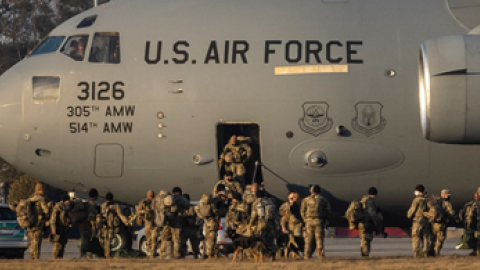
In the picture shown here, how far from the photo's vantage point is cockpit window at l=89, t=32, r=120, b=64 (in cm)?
2189

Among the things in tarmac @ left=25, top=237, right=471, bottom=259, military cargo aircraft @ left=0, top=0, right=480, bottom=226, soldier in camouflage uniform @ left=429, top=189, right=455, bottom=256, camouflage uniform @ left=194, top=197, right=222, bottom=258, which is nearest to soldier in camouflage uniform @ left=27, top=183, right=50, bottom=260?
military cargo aircraft @ left=0, top=0, right=480, bottom=226

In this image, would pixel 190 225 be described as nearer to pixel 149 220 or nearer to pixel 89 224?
pixel 149 220

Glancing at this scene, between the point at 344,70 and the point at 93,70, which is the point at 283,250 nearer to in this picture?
the point at 344,70

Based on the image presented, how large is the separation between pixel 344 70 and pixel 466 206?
4382 millimetres

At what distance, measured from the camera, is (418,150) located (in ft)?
68.5

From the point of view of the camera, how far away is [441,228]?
21.8 m

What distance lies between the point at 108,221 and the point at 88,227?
57 cm

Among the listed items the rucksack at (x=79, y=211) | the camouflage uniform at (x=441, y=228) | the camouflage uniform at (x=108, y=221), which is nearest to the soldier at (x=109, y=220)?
the camouflage uniform at (x=108, y=221)

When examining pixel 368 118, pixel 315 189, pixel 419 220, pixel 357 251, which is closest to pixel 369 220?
pixel 419 220

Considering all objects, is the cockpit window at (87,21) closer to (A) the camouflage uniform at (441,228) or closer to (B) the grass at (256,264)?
(B) the grass at (256,264)

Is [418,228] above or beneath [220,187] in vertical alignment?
beneath

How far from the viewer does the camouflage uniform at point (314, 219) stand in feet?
67.7

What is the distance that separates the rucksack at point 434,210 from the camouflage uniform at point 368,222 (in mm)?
1116

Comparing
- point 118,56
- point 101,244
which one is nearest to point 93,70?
point 118,56
